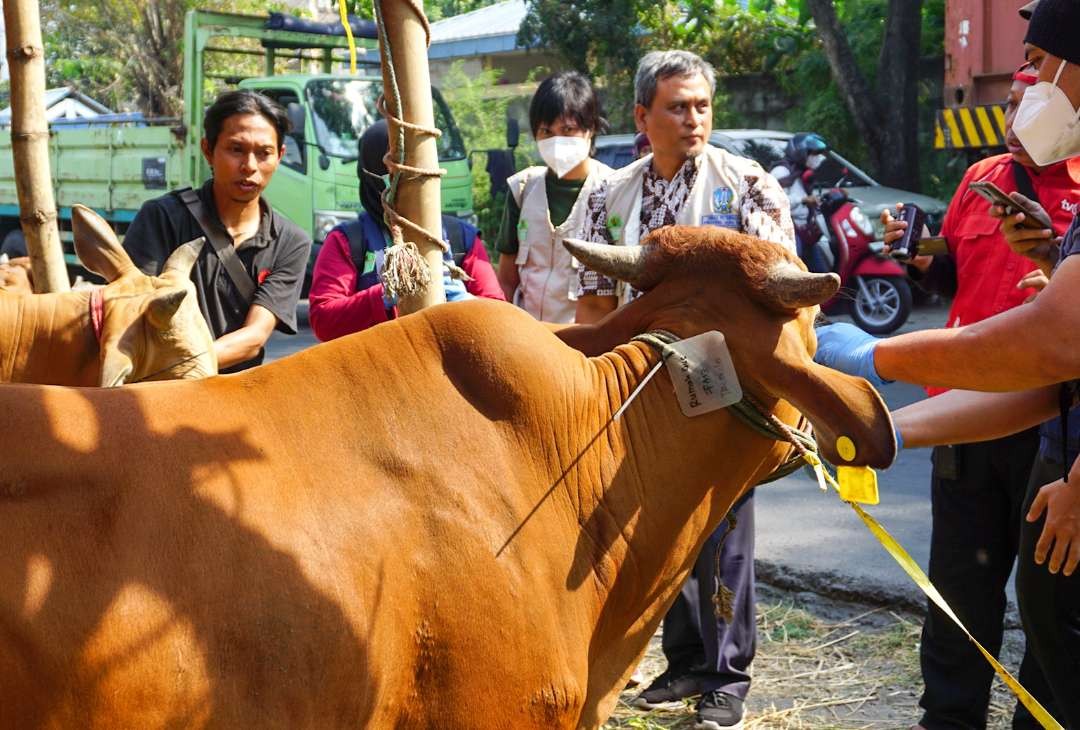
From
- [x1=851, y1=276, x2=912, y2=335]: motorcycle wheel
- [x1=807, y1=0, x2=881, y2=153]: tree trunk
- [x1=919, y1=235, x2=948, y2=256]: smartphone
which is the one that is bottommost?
[x1=851, y1=276, x2=912, y2=335]: motorcycle wheel

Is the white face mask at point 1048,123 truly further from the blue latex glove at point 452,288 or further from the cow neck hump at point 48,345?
the cow neck hump at point 48,345

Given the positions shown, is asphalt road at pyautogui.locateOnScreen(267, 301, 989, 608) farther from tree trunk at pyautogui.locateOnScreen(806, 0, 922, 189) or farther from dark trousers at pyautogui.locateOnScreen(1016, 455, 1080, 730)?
tree trunk at pyautogui.locateOnScreen(806, 0, 922, 189)

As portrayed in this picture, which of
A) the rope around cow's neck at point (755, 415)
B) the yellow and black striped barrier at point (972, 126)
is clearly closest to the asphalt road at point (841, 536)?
the rope around cow's neck at point (755, 415)

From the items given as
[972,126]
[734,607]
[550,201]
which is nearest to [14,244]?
[972,126]

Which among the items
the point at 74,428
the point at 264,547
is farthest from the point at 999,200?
the point at 74,428

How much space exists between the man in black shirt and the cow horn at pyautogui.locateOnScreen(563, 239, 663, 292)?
206 centimetres

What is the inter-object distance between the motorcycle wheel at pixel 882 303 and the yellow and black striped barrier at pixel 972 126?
2.11 m

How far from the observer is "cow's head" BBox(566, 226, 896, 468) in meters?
2.65

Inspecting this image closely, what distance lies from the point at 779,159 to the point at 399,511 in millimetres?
12341

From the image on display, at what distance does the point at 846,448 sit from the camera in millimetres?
2646

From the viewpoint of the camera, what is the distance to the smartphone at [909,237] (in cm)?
421

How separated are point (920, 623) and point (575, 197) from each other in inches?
89.6

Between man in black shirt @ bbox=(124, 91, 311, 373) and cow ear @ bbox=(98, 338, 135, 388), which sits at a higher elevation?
man in black shirt @ bbox=(124, 91, 311, 373)

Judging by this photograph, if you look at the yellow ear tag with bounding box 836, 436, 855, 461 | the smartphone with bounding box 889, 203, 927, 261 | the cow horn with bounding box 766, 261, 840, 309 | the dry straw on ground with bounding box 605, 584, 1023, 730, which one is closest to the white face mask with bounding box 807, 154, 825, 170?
the dry straw on ground with bounding box 605, 584, 1023, 730
